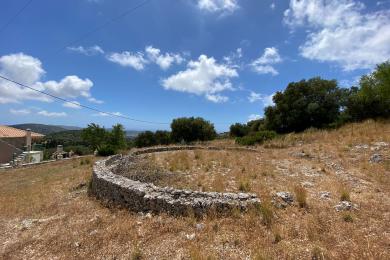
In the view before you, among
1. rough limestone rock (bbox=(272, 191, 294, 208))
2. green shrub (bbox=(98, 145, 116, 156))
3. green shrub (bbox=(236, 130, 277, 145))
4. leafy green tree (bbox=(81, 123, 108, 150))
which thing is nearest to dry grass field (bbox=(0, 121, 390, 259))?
rough limestone rock (bbox=(272, 191, 294, 208))

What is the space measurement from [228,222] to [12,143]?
115 feet

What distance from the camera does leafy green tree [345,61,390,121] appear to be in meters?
21.0

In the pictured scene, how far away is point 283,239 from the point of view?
5188 millimetres

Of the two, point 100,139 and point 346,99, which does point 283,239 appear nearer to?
point 346,99

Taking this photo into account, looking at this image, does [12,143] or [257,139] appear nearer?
[257,139]

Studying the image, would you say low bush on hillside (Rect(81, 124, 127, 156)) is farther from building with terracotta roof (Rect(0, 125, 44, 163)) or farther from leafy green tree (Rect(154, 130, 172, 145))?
building with terracotta roof (Rect(0, 125, 44, 163))

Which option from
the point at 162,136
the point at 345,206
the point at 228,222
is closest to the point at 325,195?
the point at 345,206

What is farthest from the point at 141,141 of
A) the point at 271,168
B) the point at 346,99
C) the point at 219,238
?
the point at 219,238

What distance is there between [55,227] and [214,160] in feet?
26.4

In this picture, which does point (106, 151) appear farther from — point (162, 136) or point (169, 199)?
point (162, 136)

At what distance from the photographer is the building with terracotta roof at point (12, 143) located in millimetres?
29422

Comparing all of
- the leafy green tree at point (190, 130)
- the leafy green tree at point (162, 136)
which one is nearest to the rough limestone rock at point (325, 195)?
the leafy green tree at point (190, 130)

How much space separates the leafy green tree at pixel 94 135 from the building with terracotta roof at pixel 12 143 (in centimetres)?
640

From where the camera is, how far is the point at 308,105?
2441cm
